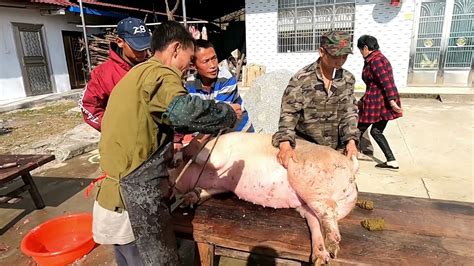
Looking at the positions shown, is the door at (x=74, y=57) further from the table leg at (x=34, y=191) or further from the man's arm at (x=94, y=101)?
the man's arm at (x=94, y=101)

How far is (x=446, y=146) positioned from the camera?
5.45 metres

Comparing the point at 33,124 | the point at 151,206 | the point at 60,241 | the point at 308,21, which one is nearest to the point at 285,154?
the point at 151,206

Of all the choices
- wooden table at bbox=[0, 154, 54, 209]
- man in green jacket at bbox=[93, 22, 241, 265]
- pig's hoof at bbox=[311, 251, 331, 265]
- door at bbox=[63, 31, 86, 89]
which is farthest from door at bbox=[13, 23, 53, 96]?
pig's hoof at bbox=[311, 251, 331, 265]

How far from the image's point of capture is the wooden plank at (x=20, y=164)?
318 centimetres

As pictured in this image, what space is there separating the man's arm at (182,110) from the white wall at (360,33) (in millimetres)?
10033

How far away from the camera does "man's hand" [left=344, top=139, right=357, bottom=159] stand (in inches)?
97.6

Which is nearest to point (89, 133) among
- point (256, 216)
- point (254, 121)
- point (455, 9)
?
point (254, 121)

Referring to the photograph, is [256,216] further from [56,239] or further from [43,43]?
[43,43]

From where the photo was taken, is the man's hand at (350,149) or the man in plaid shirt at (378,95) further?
the man in plaid shirt at (378,95)

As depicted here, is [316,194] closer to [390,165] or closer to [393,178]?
[393,178]

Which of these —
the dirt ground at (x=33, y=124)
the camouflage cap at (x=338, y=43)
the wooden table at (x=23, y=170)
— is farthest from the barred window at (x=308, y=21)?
the wooden table at (x=23, y=170)

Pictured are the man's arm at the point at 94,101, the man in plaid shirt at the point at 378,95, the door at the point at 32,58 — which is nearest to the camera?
the man's arm at the point at 94,101

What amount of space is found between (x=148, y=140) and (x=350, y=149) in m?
1.62

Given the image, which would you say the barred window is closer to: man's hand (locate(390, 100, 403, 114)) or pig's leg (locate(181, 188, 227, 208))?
man's hand (locate(390, 100, 403, 114))
